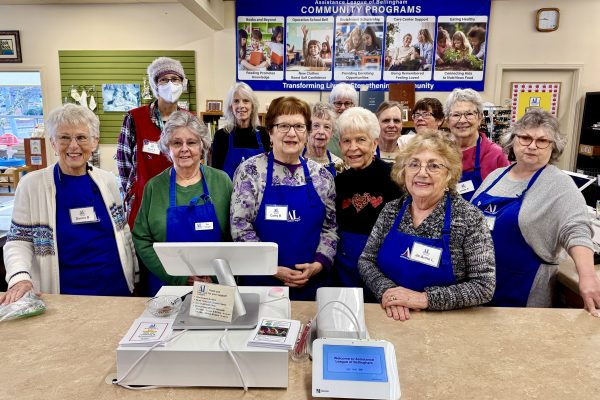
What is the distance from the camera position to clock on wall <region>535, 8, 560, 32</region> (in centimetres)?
597

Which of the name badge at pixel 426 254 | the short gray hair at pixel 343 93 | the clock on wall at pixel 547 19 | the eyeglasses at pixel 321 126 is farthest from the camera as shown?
the clock on wall at pixel 547 19

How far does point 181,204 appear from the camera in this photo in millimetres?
2160

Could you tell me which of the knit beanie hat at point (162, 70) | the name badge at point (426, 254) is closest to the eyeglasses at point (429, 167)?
the name badge at point (426, 254)

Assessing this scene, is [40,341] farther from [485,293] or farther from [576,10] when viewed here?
[576,10]

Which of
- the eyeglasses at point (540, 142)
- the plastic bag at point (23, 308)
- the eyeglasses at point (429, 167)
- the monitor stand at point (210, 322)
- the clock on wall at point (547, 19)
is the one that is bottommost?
the plastic bag at point (23, 308)

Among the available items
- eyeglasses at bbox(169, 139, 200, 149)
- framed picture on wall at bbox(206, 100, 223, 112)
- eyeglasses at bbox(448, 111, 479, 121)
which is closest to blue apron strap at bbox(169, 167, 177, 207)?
eyeglasses at bbox(169, 139, 200, 149)

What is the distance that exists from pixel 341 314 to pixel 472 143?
6.32 feet

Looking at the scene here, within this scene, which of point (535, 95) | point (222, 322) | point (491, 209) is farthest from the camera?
point (535, 95)

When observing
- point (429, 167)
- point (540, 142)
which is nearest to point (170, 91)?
point (429, 167)

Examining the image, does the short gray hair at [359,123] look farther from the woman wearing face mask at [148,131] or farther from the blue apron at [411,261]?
the woman wearing face mask at [148,131]

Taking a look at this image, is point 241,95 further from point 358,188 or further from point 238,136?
point 358,188

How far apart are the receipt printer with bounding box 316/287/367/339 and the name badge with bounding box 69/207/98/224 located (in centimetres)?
129

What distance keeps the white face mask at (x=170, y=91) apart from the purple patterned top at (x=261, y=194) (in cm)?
109

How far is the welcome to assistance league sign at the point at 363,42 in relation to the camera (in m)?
6.06
